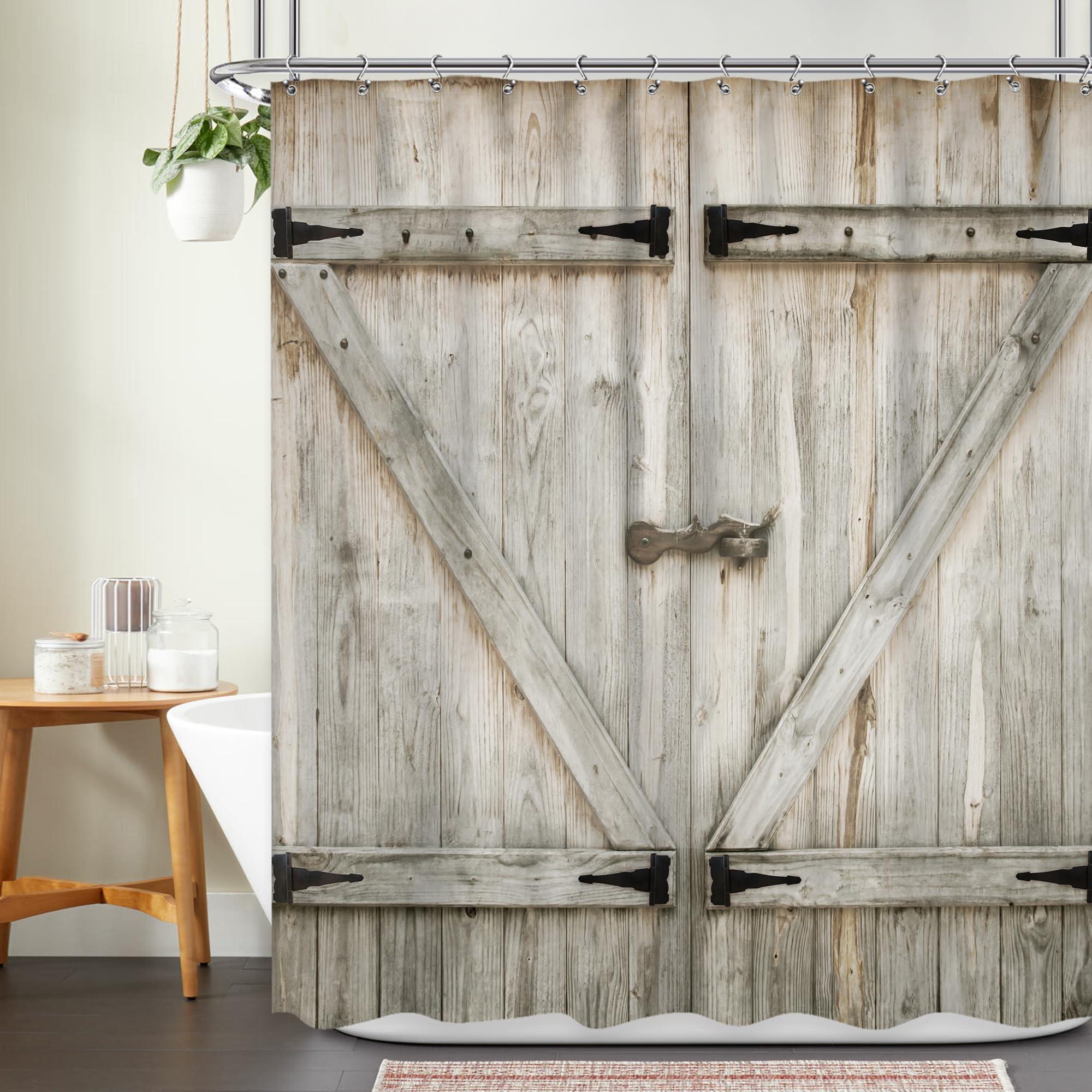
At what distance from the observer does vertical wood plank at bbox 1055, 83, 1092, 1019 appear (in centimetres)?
210

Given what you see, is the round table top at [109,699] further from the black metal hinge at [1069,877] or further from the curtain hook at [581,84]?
the black metal hinge at [1069,877]

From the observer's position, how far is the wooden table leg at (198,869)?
8.73ft

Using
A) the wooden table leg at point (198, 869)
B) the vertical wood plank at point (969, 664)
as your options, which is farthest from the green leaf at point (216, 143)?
the vertical wood plank at point (969, 664)

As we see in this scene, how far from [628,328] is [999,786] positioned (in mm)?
1191

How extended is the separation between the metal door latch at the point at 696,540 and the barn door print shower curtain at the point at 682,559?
13 millimetres

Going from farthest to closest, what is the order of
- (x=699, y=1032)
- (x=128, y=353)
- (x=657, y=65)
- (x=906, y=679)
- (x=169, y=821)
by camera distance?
(x=128, y=353) → (x=169, y=821) → (x=699, y=1032) → (x=906, y=679) → (x=657, y=65)

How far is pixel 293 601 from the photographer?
6.79 ft

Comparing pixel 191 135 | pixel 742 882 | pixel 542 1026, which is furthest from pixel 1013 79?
pixel 542 1026

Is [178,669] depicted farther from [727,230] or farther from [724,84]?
[724,84]

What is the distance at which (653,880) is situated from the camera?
206 centimetres

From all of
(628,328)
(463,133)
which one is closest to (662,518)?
(628,328)

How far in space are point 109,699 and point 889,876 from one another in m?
1.84

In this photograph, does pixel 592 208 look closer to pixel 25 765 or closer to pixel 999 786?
pixel 999 786

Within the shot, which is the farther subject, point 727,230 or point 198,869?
point 198,869
